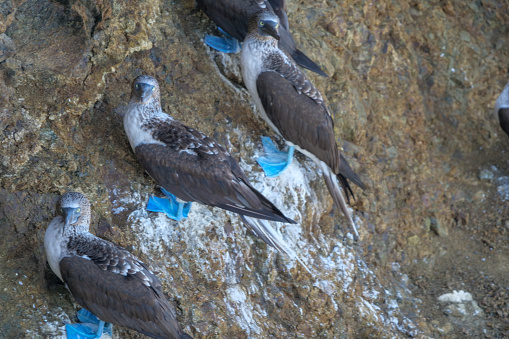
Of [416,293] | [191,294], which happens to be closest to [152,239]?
[191,294]

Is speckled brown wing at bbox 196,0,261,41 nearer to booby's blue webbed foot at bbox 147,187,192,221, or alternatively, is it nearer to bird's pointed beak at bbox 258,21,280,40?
bird's pointed beak at bbox 258,21,280,40

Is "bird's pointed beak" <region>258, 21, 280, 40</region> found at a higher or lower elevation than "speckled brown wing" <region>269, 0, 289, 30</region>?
higher

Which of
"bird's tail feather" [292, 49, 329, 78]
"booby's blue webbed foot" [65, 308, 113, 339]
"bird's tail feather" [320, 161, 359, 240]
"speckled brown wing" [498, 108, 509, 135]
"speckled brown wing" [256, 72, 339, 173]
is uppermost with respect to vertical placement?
"bird's tail feather" [292, 49, 329, 78]

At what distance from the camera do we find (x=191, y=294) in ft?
19.6

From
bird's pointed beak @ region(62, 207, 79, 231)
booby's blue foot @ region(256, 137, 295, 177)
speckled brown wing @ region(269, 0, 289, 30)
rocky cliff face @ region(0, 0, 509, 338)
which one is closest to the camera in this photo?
bird's pointed beak @ region(62, 207, 79, 231)

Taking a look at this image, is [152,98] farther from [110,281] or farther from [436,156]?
[436,156]

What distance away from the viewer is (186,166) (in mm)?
5895

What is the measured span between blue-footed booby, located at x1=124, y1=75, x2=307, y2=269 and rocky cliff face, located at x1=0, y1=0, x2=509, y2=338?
0.33m

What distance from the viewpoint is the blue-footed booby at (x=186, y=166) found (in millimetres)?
5898

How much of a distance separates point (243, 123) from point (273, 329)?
2110mm

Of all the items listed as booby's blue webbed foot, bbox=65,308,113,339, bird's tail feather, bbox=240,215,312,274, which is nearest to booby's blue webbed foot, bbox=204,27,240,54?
bird's tail feather, bbox=240,215,312,274

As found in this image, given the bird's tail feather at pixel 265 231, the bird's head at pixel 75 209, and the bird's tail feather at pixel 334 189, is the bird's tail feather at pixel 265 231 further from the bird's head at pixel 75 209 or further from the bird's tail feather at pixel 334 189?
the bird's head at pixel 75 209

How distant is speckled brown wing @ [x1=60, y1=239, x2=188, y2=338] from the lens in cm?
513

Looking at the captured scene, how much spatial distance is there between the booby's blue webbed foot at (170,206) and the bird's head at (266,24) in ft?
6.21
